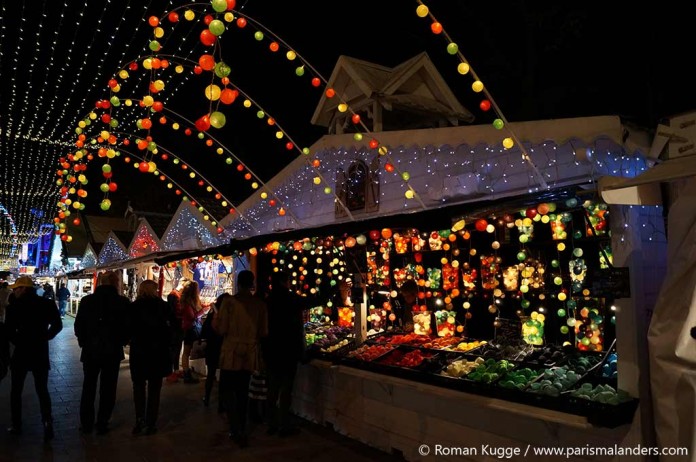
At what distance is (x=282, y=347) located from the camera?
6371 millimetres

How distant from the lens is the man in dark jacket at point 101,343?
6.34 meters

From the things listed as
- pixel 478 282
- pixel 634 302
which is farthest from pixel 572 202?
pixel 478 282

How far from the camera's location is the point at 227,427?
6.74 meters

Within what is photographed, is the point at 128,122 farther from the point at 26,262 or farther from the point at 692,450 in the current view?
the point at 26,262

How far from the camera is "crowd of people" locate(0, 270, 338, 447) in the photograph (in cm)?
606

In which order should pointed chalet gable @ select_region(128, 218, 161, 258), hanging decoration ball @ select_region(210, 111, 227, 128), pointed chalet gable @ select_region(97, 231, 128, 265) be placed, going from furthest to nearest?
1. pointed chalet gable @ select_region(97, 231, 128, 265)
2. pointed chalet gable @ select_region(128, 218, 161, 258)
3. hanging decoration ball @ select_region(210, 111, 227, 128)

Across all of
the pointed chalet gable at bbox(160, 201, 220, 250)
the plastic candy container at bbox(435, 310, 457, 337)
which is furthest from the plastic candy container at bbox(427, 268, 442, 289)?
the pointed chalet gable at bbox(160, 201, 220, 250)

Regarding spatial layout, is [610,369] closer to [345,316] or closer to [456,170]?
[456,170]

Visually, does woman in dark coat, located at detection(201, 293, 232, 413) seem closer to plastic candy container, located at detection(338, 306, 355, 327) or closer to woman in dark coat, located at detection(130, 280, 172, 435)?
woman in dark coat, located at detection(130, 280, 172, 435)

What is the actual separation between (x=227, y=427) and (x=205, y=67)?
15.0 feet

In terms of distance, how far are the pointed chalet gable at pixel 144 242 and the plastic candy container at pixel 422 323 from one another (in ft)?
26.0

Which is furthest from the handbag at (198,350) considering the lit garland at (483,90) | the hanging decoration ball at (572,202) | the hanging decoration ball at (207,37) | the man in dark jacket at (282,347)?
the hanging decoration ball at (572,202)

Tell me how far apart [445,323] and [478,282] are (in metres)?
0.80

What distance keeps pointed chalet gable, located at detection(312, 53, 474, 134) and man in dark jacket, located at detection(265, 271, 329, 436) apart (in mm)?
4392
